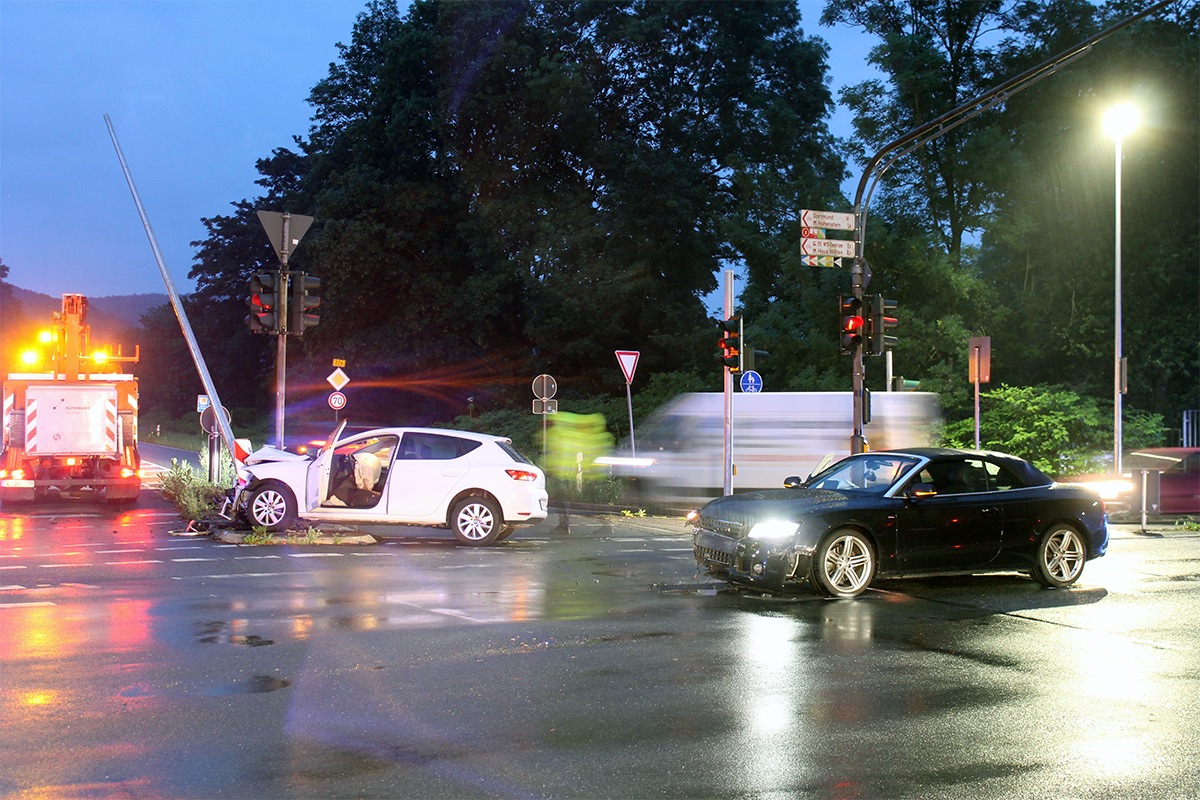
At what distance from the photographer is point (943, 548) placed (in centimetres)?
1164

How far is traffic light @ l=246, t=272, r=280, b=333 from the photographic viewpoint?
18141 mm

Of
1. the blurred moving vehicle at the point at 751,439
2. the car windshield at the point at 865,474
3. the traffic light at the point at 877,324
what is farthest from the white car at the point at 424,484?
the blurred moving vehicle at the point at 751,439

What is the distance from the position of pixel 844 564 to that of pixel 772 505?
879mm

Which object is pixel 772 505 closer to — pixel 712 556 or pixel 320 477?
pixel 712 556

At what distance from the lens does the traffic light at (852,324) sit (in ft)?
62.9

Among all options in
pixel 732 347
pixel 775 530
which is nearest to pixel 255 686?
pixel 775 530

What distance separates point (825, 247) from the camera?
20.4 metres

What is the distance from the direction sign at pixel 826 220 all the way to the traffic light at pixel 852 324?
57.1 inches

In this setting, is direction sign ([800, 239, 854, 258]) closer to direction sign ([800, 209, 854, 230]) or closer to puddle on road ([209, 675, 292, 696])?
direction sign ([800, 209, 854, 230])

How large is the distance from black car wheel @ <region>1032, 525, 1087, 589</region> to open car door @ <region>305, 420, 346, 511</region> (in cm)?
931

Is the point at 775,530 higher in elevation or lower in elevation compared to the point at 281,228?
lower

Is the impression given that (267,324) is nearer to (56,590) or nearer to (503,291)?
(56,590)

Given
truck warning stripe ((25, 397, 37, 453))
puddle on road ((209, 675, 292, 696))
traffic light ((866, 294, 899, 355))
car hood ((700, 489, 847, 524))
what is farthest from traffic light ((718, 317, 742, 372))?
puddle on road ((209, 675, 292, 696))

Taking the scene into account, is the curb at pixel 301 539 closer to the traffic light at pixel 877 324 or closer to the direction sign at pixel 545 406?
the traffic light at pixel 877 324
